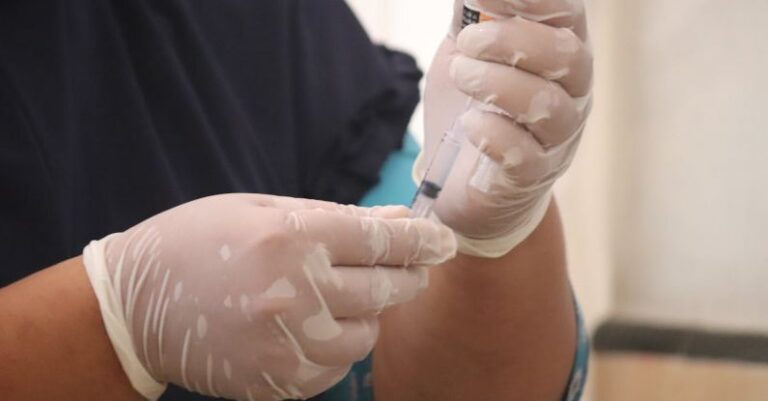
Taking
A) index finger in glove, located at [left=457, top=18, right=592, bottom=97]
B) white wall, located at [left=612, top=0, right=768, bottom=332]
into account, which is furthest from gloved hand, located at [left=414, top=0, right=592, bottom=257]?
white wall, located at [left=612, top=0, right=768, bottom=332]

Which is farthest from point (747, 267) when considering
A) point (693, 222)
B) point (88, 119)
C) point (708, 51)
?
point (88, 119)

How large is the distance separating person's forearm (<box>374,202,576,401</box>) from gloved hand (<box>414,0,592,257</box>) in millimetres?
53

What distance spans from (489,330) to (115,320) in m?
0.27

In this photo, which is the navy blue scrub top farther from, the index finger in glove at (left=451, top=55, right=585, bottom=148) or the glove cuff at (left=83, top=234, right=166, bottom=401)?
the index finger in glove at (left=451, top=55, right=585, bottom=148)

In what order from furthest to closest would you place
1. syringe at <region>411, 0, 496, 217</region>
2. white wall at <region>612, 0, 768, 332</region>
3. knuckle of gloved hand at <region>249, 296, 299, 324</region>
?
white wall at <region>612, 0, 768, 332</region> < syringe at <region>411, 0, 496, 217</region> < knuckle of gloved hand at <region>249, 296, 299, 324</region>

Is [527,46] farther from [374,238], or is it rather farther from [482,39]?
[374,238]

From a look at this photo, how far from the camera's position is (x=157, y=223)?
42cm

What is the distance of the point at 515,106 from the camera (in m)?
0.47

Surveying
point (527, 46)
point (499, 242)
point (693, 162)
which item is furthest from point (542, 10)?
point (693, 162)

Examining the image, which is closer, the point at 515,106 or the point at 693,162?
the point at 515,106

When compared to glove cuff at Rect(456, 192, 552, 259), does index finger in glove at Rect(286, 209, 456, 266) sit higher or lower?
higher

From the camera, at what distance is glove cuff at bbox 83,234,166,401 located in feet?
1.36

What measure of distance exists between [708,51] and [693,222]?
233 millimetres

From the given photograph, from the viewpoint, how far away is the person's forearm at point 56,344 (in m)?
0.40
